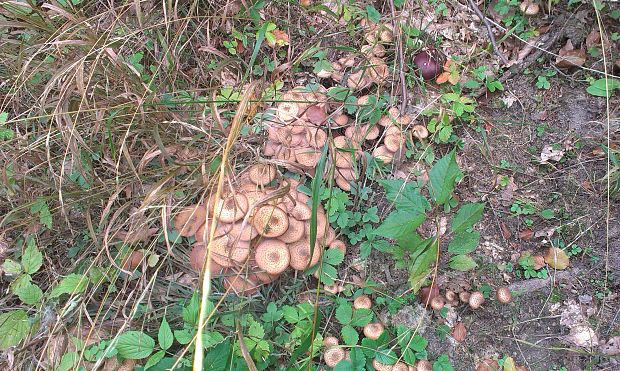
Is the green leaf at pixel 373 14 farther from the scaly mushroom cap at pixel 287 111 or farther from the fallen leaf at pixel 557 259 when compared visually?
the fallen leaf at pixel 557 259

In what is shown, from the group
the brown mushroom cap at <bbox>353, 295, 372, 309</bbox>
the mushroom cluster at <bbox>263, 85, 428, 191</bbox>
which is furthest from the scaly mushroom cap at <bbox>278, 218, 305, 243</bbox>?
the brown mushroom cap at <bbox>353, 295, 372, 309</bbox>

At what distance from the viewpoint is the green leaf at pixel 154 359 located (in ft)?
7.67

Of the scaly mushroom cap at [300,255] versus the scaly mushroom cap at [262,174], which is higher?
the scaly mushroom cap at [262,174]

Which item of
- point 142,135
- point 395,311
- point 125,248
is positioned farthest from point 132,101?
point 395,311

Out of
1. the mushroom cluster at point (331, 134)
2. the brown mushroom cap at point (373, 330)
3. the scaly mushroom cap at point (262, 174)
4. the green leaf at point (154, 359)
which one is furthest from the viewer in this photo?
the mushroom cluster at point (331, 134)

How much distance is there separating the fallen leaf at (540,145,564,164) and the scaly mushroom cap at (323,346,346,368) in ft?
5.69

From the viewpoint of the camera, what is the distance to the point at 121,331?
2.43 m

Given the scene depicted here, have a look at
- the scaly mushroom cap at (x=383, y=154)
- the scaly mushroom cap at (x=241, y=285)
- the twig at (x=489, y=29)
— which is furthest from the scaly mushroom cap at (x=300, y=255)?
the twig at (x=489, y=29)

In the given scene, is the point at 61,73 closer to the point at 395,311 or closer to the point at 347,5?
the point at 347,5

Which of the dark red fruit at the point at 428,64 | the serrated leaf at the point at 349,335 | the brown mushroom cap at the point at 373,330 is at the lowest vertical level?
the brown mushroom cap at the point at 373,330

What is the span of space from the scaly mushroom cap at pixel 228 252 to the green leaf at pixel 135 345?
0.53 m

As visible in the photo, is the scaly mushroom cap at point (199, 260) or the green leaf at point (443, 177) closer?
the green leaf at point (443, 177)

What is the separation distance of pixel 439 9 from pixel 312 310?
91.3 inches

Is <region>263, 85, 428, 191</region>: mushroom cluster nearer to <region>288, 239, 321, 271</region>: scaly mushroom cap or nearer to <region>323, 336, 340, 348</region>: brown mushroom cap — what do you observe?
<region>288, 239, 321, 271</region>: scaly mushroom cap
